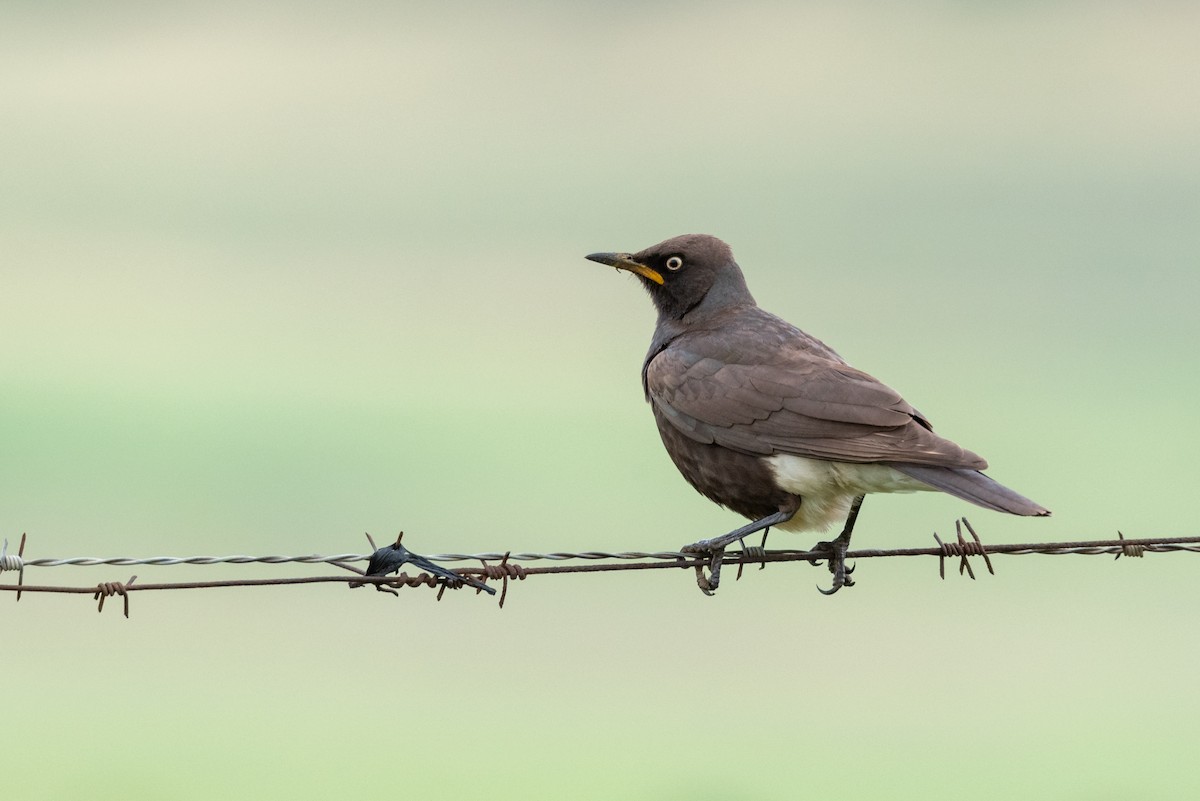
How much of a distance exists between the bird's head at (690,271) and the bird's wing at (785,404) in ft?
1.51

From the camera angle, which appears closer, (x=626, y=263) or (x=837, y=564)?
(x=837, y=564)

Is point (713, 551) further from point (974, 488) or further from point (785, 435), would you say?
point (974, 488)

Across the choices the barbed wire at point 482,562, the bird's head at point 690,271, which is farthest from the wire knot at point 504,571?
the bird's head at point 690,271

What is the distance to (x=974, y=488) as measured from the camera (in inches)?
237

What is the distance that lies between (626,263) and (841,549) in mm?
2522

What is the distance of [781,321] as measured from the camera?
795cm

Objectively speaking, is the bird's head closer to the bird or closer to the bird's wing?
the bird

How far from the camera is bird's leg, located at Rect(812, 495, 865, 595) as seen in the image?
6820 mm

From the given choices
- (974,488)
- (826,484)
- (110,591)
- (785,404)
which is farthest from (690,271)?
(110,591)

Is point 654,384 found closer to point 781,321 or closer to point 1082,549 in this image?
point 781,321

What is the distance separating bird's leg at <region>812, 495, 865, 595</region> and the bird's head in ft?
5.87

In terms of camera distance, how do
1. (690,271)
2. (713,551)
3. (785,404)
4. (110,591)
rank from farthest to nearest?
(690,271)
(785,404)
(713,551)
(110,591)

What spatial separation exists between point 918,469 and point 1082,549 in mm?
897

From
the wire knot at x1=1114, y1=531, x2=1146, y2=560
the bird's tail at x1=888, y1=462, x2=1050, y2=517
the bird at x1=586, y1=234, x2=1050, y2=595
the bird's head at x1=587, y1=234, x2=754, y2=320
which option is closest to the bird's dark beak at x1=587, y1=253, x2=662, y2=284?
the bird's head at x1=587, y1=234, x2=754, y2=320
